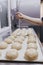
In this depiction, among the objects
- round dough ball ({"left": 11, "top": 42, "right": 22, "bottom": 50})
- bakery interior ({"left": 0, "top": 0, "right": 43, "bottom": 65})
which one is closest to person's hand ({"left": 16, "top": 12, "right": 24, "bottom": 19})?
bakery interior ({"left": 0, "top": 0, "right": 43, "bottom": 65})

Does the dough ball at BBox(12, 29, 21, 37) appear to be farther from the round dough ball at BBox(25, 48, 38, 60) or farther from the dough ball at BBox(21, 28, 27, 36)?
the round dough ball at BBox(25, 48, 38, 60)

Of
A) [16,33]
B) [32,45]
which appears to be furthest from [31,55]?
[16,33]

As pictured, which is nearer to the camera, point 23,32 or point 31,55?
point 31,55

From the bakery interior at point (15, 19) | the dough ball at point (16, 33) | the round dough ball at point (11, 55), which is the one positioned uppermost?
the bakery interior at point (15, 19)

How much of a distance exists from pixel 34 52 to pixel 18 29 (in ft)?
0.68

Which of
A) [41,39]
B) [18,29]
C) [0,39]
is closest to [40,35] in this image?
[41,39]

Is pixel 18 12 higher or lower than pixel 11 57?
higher

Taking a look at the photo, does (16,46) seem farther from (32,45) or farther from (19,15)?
(19,15)

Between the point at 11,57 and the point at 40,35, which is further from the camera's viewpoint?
the point at 40,35

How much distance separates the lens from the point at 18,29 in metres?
0.90

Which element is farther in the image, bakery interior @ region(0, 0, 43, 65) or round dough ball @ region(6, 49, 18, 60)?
bakery interior @ region(0, 0, 43, 65)

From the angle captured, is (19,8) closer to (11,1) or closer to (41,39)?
(11,1)

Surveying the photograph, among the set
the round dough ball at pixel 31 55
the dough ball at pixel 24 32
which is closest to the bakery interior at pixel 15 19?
the dough ball at pixel 24 32

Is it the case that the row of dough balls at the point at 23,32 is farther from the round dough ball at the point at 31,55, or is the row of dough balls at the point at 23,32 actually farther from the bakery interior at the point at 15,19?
the round dough ball at the point at 31,55
